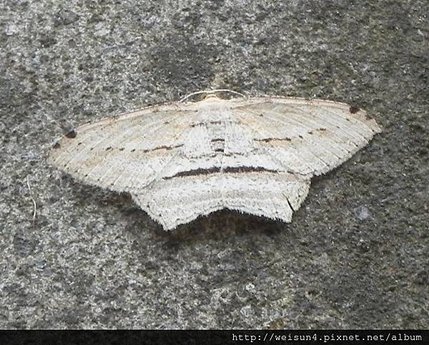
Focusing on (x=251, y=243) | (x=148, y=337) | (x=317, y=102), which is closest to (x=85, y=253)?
(x=148, y=337)

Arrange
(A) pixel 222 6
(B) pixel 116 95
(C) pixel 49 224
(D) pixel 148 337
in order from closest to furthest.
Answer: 1. (D) pixel 148 337
2. (C) pixel 49 224
3. (B) pixel 116 95
4. (A) pixel 222 6

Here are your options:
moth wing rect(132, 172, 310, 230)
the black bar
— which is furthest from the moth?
the black bar

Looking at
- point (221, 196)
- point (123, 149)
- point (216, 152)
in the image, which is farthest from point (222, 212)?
point (123, 149)

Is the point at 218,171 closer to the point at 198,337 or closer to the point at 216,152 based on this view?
the point at 216,152

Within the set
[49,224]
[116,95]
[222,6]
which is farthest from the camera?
[222,6]

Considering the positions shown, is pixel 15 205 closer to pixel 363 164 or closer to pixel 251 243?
pixel 251 243

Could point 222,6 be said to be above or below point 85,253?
above

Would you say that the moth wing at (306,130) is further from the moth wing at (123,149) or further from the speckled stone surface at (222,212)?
the moth wing at (123,149)
